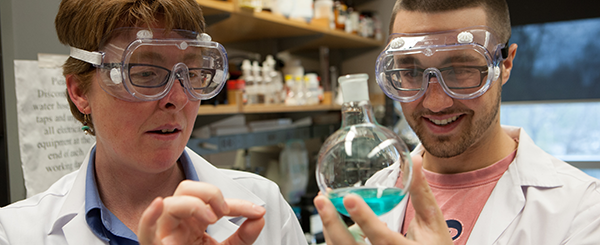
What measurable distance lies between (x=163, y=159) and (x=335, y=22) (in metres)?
2.66

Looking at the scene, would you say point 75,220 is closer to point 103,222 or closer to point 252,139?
point 103,222

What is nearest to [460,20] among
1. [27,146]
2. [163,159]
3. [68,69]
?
[163,159]

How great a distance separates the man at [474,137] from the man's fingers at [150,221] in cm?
83

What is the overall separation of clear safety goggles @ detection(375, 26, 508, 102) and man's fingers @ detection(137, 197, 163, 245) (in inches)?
35.7

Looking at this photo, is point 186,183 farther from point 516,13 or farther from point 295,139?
point 516,13

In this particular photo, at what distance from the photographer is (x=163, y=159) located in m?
1.15

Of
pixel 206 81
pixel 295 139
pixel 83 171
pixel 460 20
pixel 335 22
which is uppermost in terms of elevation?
pixel 335 22

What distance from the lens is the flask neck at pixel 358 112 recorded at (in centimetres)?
94

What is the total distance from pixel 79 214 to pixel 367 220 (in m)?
0.81

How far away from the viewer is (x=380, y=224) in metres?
0.81

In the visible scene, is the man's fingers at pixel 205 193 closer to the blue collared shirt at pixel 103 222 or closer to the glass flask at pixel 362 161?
the glass flask at pixel 362 161

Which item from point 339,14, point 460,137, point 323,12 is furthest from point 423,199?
point 339,14

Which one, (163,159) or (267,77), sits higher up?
(267,77)

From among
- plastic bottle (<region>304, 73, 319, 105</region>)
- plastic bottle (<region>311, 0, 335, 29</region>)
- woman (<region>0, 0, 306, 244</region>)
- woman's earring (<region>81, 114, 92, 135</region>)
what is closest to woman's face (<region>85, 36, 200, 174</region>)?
woman (<region>0, 0, 306, 244</region>)
